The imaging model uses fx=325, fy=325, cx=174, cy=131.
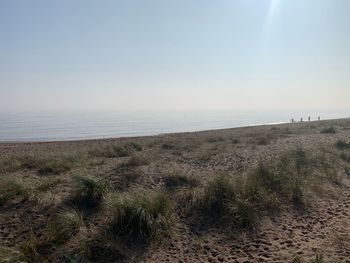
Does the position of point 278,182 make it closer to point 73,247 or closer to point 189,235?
point 189,235

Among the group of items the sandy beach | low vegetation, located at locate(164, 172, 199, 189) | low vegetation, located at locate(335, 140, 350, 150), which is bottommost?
the sandy beach

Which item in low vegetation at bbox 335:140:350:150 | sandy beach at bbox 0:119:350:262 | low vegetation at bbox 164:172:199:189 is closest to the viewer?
sandy beach at bbox 0:119:350:262

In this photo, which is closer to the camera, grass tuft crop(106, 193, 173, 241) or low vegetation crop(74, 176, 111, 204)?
grass tuft crop(106, 193, 173, 241)

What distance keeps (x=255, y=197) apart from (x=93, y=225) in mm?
3869

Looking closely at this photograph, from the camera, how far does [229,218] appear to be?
7082 millimetres

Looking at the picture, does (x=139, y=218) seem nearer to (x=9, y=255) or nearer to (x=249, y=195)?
(x=9, y=255)

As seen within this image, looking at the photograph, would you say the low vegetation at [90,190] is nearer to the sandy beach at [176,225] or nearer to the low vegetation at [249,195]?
the sandy beach at [176,225]

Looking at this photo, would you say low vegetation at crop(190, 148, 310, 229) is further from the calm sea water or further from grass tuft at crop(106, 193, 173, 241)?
the calm sea water

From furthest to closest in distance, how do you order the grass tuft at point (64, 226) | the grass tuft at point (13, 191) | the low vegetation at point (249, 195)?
the grass tuft at point (13, 191)
the low vegetation at point (249, 195)
the grass tuft at point (64, 226)

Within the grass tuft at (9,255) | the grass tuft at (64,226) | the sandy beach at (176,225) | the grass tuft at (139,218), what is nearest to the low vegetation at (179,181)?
the sandy beach at (176,225)

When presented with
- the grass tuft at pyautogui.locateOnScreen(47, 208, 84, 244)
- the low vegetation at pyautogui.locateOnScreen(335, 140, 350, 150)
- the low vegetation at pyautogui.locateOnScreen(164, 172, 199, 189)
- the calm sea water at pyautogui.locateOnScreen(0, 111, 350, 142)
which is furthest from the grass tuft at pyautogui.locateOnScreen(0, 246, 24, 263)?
the calm sea water at pyautogui.locateOnScreen(0, 111, 350, 142)

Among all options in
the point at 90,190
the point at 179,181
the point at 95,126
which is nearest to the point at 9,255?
the point at 90,190

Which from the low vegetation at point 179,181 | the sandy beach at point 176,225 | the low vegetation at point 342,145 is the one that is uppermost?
the low vegetation at point 342,145

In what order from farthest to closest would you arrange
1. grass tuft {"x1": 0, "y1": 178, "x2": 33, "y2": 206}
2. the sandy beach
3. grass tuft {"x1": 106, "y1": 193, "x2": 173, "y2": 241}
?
1. grass tuft {"x1": 0, "y1": 178, "x2": 33, "y2": 206}
2. grass tuft {"x1": 106, "y1": 193, "x2": 173, "y2": 241}
3. the sandy beach
